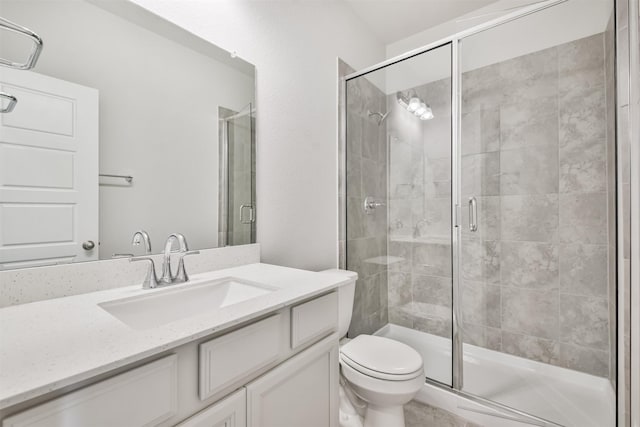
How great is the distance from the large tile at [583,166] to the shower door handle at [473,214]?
50 cm

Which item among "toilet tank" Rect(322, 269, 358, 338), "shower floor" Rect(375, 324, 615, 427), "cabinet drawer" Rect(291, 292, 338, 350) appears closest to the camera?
"cabinet drawer" Rect(291, 292, 338, 350)

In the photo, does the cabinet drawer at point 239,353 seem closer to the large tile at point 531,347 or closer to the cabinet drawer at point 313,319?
the cabinet drawer at point 313,319

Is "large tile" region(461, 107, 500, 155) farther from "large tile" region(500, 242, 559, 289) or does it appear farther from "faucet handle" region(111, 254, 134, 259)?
"faucet handle" region(111, 254, 134, 259)

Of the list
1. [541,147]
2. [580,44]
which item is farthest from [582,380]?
[580,44]

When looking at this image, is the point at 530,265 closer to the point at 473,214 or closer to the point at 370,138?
the point at 473,214

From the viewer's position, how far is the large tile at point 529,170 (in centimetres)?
184

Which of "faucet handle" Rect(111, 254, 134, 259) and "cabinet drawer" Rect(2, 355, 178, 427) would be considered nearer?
"cabinet drawer" Rect(2, 355, 178, 427)

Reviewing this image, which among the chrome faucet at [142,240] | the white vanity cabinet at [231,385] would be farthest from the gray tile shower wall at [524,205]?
the chrome faucet at [142,240]

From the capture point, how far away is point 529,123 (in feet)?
6.21

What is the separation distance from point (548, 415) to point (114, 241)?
2.10 metres

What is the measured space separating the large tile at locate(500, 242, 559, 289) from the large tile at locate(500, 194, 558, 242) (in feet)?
0.18

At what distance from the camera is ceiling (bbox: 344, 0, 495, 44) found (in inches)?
81.9

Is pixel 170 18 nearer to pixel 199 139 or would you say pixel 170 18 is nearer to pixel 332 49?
pixel 199 139

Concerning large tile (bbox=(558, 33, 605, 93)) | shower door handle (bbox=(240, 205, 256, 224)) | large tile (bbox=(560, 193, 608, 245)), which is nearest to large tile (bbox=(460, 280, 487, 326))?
large tile (bbox=(560, 193, 608, 245))
